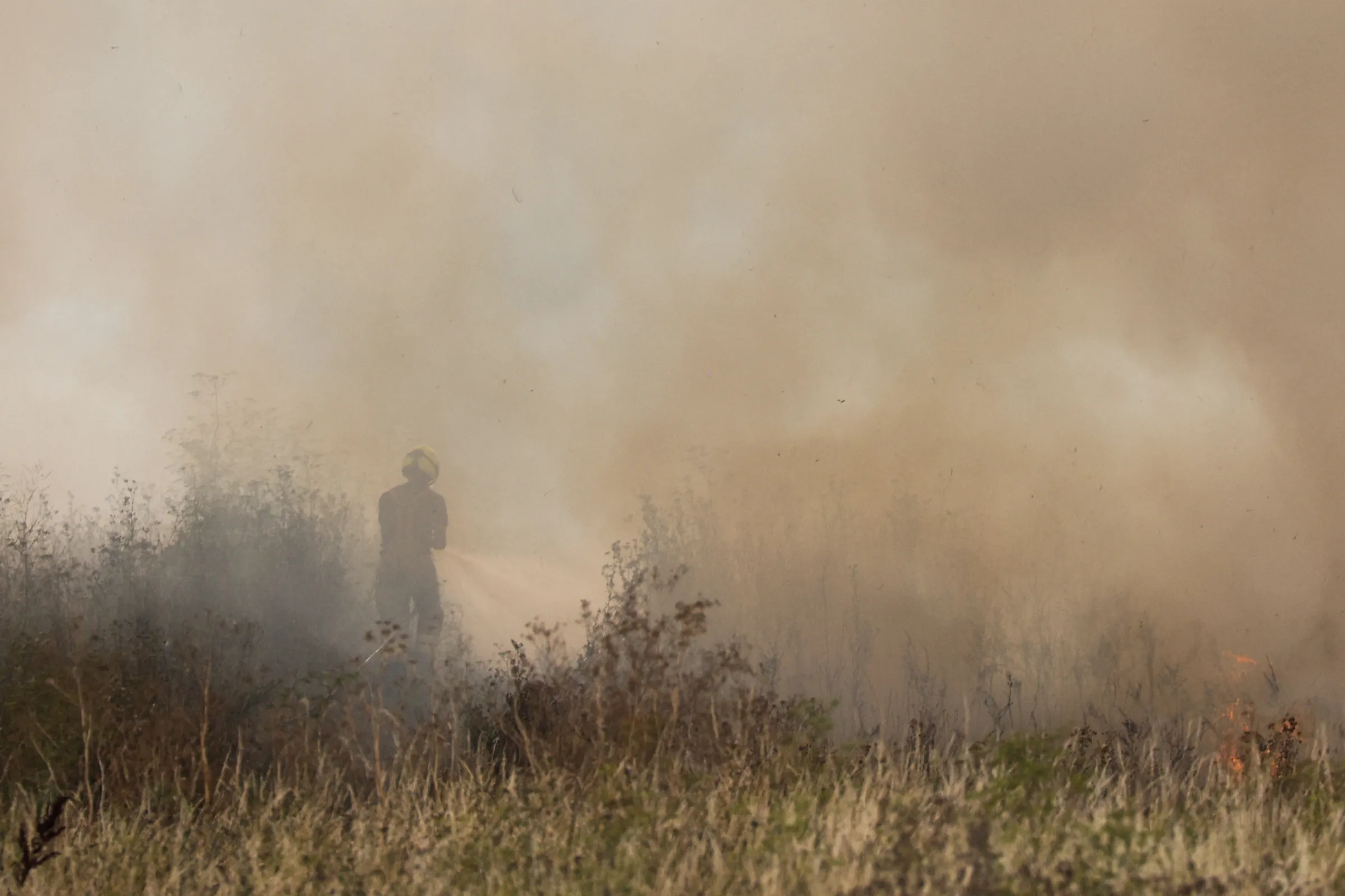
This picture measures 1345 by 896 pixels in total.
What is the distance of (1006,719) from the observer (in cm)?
1218

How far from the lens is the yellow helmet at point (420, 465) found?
Answer: 11609 millimetres

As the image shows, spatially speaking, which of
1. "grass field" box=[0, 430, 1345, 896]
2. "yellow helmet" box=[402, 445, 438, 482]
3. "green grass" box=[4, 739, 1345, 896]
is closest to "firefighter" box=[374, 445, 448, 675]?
"yellow helmet" box=[402, 445, 438, 482]

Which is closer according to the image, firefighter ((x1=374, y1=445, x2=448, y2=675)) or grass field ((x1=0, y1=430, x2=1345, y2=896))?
grass field ((x1=0, y1=430, x2=1345, y2=896))

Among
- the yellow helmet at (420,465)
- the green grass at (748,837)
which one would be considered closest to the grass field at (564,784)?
the green grass at (748,837)

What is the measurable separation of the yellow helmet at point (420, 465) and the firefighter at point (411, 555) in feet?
0.05

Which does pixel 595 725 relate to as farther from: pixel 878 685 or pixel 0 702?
pixel 878 685

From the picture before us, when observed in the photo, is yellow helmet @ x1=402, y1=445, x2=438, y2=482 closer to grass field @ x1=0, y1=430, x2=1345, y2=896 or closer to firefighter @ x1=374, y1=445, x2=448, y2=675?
firefighter @ x1=374, y1=445, x2=448, y2=675

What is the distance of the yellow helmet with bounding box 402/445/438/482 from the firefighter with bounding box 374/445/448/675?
0.05ft

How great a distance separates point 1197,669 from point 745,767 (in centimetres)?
876

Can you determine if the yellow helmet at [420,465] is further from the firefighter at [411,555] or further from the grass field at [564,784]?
the grass field at [564,784]

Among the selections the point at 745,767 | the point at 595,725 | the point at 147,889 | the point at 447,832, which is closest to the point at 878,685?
the point at 595,725

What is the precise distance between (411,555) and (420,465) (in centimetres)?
90

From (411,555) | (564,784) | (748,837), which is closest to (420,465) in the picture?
(411,555)

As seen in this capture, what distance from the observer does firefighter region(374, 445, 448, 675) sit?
37.1 feet
